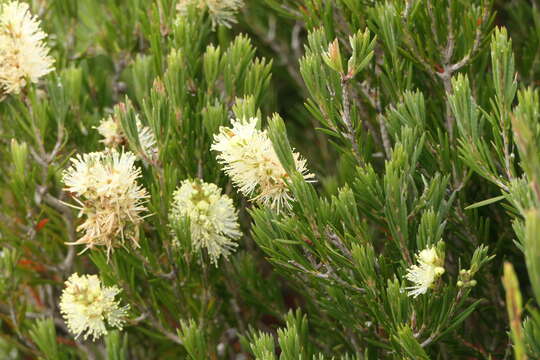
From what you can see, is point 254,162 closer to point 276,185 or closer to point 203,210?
point 276,185

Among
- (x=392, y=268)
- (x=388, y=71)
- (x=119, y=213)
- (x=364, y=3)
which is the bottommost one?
(x=392, y=268)

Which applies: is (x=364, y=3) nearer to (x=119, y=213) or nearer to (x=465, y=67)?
(x=465, y=67)

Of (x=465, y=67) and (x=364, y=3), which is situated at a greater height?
(x=364, y=3)

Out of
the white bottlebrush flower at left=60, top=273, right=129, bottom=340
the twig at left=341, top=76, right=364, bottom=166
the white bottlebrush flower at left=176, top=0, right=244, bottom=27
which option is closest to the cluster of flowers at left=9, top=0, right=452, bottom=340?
the white bottlebrush flower at left=60, top=273, right=129, bottom=340

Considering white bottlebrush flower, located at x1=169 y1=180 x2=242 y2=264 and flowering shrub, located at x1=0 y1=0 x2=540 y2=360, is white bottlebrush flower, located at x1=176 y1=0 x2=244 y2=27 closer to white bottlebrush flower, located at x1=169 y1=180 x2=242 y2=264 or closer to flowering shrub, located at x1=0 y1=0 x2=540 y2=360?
flowering shrub, located at x1=0 y1=0 x2=540 y2=360

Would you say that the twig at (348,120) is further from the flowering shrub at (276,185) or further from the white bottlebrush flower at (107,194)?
the white bottlebrush flower at (107,194)

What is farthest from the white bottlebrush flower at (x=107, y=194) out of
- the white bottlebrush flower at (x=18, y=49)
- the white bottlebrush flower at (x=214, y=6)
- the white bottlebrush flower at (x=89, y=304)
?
the white bottlebrush flower at (x=214, y=6)

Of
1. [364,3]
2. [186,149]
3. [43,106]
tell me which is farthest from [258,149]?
[43,106]
